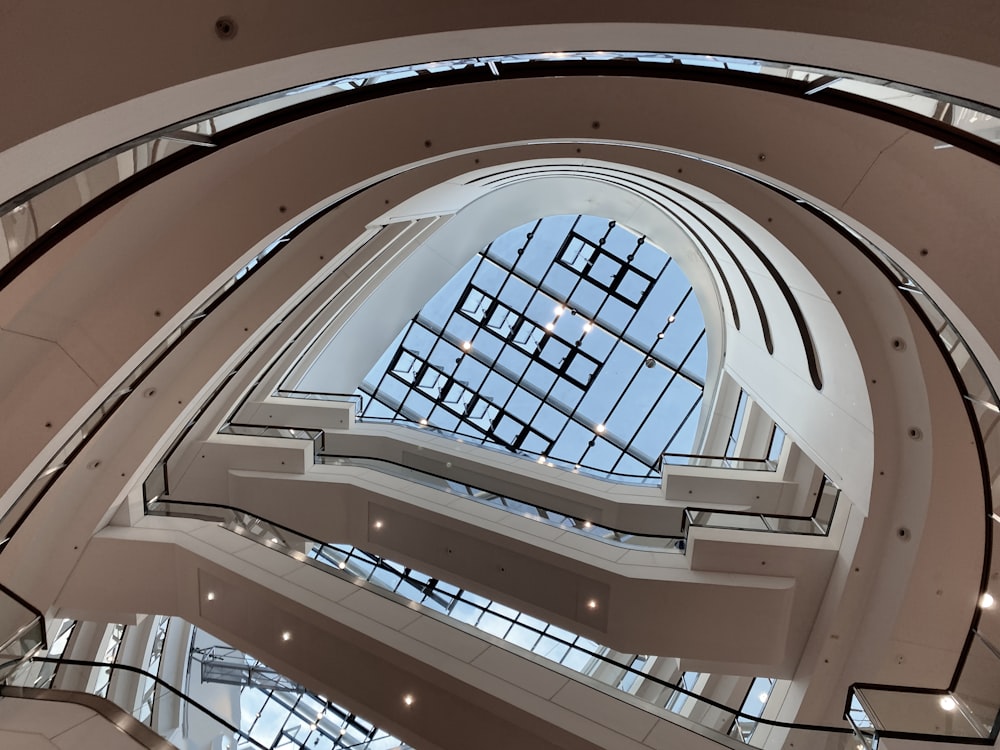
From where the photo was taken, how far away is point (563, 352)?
1966 centimetres

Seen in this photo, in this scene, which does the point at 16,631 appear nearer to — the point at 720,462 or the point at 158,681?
the point at 158,681

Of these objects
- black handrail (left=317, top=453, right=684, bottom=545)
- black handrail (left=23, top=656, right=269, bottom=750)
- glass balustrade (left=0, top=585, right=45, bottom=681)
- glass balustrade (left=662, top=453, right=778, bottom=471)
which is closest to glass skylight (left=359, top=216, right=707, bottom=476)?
glass balustrade (left=662, top=453, right=778, bottom=471)

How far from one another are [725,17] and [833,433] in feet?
22.7

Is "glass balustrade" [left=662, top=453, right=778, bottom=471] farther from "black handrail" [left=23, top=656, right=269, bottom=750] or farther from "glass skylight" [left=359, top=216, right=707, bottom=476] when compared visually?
"black handrail" [left=23, top=656, right=269, bottom=750]

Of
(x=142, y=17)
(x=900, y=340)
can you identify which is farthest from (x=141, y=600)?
(x=900, y=340)

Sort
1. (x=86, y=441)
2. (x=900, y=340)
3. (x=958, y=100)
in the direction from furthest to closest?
1. (x=86, y=441)
2. (x=900, y=340)
3. (x=958, y=100)

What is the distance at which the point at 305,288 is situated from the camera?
23.1ft

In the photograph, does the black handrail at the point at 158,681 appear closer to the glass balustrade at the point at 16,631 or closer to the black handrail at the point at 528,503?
the glass balustrade at the point at 16,631

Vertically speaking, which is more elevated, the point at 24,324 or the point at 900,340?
the point at 900,340

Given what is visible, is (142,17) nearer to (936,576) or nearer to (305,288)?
(305,288)

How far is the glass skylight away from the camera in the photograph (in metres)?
18.7

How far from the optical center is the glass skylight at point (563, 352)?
18.7 meters

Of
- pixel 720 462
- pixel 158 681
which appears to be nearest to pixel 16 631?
pixel 158 681

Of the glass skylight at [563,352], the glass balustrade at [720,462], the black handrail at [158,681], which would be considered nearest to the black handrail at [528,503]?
the glass balustrade at [720,462]
